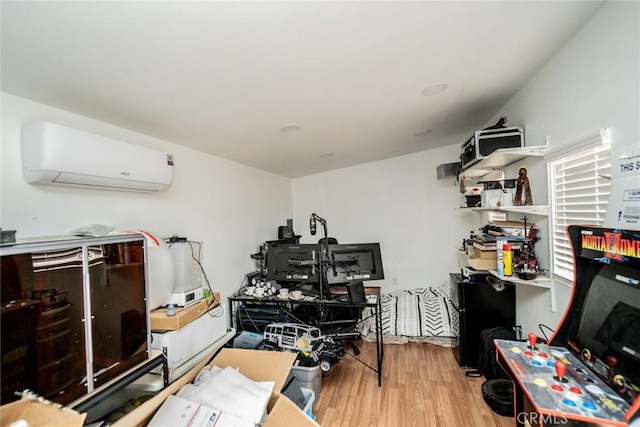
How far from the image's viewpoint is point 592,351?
1063 mm

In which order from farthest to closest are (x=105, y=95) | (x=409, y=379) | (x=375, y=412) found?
(x=409, y=379) < (x=375, y=412) < (x=105, y=95)

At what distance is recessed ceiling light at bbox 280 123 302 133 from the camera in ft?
7.80

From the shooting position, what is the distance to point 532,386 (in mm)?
989

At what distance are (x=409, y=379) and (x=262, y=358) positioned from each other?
1617 mm

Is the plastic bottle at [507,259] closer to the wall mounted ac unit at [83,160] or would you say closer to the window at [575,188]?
the window at [575,188]

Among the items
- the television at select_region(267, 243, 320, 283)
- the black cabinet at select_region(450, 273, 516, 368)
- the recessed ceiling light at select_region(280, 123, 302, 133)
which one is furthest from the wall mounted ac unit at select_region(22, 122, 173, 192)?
the black cabinet at select_region(450, 273, 516, 368)

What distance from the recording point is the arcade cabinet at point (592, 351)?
87 cm

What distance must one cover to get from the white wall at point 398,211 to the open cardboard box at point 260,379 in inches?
131

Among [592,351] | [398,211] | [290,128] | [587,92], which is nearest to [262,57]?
[290,128]

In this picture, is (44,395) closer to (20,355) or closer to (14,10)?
(20,355)

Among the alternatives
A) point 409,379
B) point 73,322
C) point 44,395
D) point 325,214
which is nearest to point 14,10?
point 73,322

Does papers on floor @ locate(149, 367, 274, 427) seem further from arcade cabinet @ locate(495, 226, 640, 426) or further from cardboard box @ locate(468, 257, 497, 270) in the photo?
cardboard box @ locate(468, 257, 497, 270)

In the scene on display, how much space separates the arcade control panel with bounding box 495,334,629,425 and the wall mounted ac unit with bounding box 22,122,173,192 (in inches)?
89.8

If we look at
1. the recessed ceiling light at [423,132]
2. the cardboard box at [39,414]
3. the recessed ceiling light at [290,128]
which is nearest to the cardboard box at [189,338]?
the cardboard box at [39,414]
